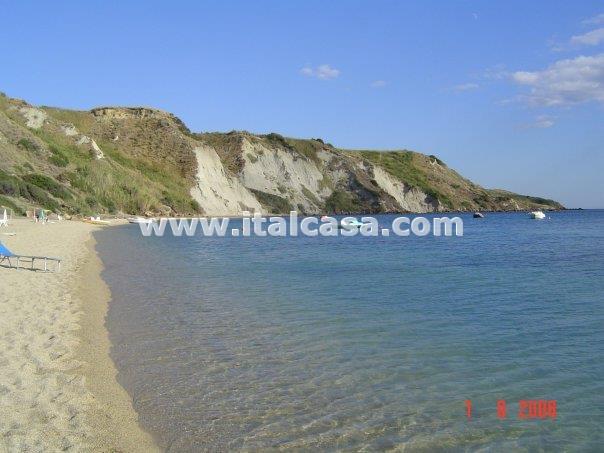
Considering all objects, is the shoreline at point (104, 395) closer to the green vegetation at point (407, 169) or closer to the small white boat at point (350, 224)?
the small white boat at point (350, 224)

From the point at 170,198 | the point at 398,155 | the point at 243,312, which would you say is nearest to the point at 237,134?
the point at 170,198

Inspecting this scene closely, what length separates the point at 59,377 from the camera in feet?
23.6

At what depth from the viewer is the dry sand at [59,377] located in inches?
215

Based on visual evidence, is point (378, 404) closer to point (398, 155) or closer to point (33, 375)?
point (33, 375)

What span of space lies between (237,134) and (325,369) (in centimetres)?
10636

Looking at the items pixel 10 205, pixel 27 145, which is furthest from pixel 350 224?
pixel 27 145

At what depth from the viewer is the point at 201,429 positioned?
5867 mm

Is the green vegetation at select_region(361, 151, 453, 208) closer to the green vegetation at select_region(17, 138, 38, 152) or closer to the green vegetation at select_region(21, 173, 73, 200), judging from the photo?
the green vegetation at select_region(17, 138, 38, 152)

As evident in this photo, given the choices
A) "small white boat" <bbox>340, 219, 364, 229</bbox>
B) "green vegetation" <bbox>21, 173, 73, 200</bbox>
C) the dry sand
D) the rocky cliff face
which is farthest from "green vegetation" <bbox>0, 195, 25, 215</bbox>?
the dry sand

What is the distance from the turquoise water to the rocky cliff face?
40.1 meters
